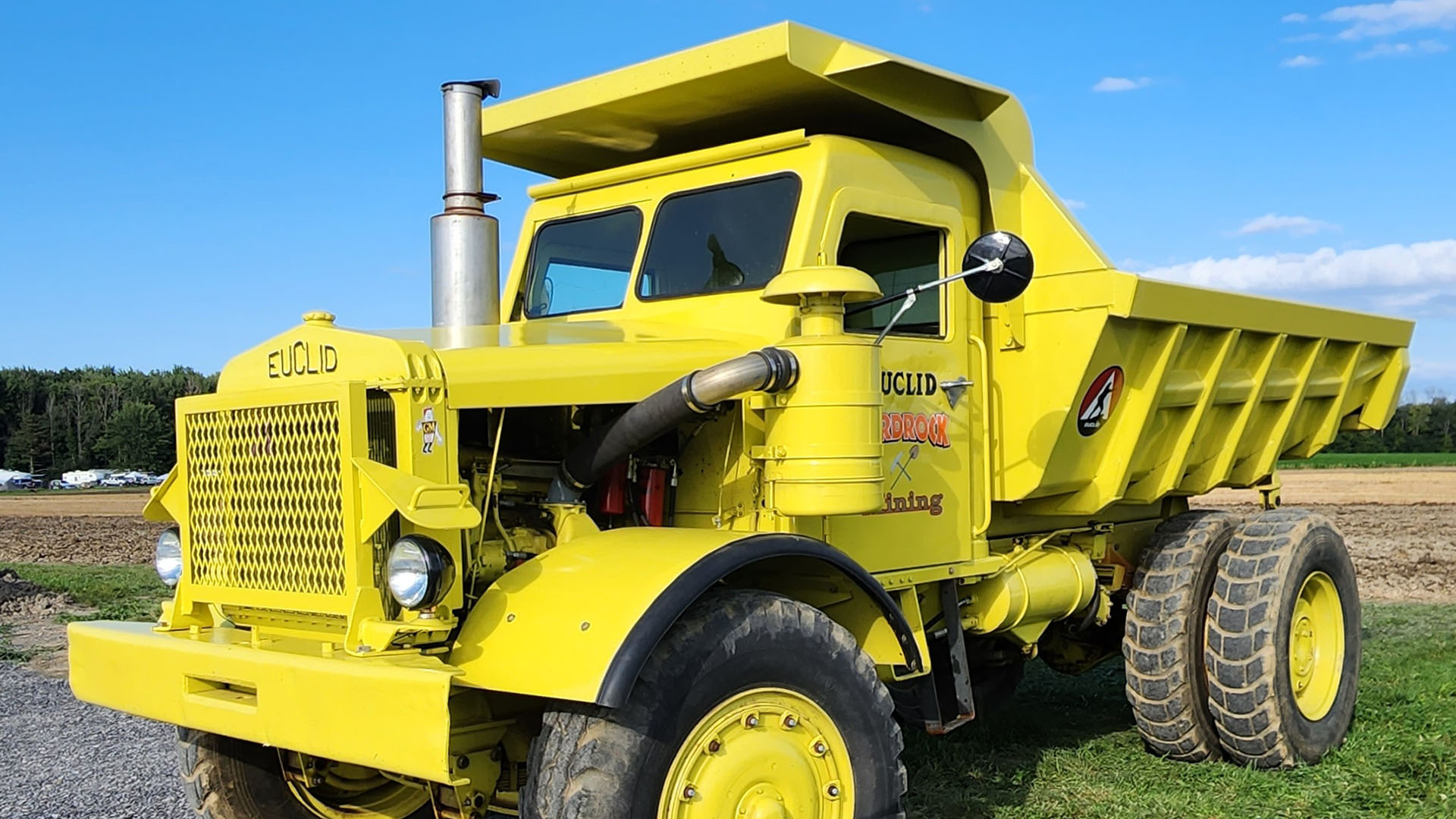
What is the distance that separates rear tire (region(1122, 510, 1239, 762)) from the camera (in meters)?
6.26

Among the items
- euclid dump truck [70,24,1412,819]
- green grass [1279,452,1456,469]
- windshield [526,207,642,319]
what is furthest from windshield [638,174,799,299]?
green grass [1279,452,1456,469]

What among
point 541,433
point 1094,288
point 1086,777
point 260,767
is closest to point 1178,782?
point 1086,777

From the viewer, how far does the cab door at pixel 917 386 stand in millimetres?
4913

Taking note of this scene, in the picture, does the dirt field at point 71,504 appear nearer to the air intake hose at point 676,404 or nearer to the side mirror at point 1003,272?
the air intake hose at point 676,404

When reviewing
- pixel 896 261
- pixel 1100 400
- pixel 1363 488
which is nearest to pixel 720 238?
pixel 896 261

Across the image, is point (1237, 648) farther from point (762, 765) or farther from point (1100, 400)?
point (762, 765)

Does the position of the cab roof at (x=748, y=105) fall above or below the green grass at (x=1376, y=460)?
above

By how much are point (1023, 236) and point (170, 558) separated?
3786 mm

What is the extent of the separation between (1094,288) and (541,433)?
2517 millimetres

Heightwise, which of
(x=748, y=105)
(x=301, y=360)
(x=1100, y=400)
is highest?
(x=748, y=105)

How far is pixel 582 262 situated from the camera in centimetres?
571

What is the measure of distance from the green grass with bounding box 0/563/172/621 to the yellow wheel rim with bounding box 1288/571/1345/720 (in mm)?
9645

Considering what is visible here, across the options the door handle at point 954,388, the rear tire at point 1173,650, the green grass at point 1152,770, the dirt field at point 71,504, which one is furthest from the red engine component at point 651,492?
the dirt field at point 71,504

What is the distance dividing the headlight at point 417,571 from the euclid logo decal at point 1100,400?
3.12 m
